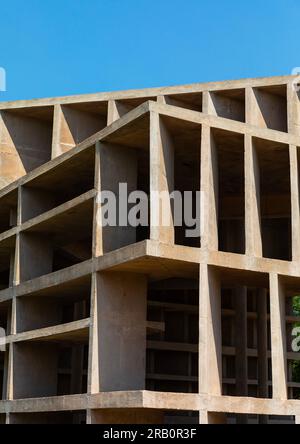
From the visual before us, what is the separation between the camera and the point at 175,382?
3378cm

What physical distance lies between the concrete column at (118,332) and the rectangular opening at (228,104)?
6.44 m

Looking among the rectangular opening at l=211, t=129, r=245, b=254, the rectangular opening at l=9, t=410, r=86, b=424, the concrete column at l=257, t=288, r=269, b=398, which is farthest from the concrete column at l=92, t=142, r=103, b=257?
the concrete column at l=257, t=288, r=269, b=398

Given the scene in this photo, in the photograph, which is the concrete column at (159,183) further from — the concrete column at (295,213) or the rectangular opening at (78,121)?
the rectangular opening at (78,121)

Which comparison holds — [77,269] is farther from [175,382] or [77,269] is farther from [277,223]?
[175,382]

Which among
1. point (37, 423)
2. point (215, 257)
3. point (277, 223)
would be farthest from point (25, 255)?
point (277, 223)

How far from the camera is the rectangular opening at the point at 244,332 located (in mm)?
20398

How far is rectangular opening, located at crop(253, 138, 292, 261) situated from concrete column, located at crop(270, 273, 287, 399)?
395cm

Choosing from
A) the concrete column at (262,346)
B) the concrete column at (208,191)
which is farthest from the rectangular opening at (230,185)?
the concrete column at (262,346)

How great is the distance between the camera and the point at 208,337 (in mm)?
17250

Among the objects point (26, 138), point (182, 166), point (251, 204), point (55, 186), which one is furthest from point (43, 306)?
point (251, 204)

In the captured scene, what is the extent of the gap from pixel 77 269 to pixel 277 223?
13.0m

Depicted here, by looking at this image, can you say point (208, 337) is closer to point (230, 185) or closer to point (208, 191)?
point (208, 191)

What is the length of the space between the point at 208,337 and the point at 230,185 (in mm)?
8698

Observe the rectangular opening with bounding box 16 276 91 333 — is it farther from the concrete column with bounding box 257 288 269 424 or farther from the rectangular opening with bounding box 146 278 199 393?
the concrete column with bounding box 257 288 269 424
